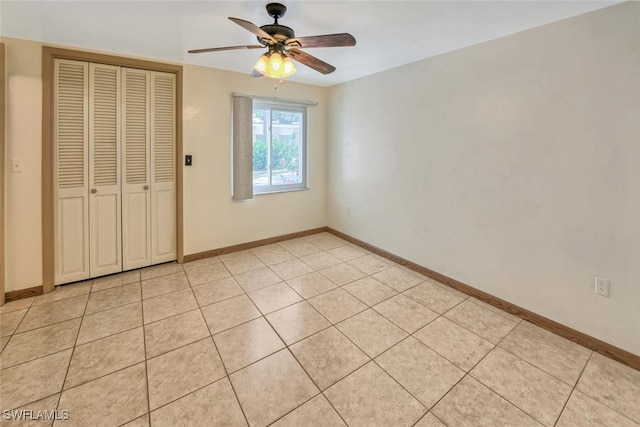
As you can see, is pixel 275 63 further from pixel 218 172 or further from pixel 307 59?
pixel 218 172

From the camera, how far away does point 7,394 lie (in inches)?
61.3

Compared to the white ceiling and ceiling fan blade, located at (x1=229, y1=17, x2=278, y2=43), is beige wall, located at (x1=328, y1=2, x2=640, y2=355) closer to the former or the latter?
the white ceiling

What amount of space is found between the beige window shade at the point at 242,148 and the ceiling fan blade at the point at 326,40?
1.84 m

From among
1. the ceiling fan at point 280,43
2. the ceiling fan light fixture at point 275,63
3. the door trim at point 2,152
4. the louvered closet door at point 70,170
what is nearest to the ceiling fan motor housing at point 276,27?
the ceiling fan at point 280,43

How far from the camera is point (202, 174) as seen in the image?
3461mm

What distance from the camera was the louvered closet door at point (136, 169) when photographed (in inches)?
117

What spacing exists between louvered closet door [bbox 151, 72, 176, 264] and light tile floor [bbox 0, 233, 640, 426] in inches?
23.2

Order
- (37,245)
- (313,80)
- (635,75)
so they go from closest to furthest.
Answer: (635,75) → (37,245) → (313,80)

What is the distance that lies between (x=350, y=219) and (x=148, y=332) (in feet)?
9.39

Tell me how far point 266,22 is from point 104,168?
2202mm

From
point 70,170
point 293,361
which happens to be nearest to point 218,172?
point 70,170

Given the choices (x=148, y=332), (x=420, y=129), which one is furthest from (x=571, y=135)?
(x=148, y=332)

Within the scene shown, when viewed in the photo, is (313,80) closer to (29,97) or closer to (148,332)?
(29,97)

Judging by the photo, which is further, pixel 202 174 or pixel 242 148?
pixel 242 148
